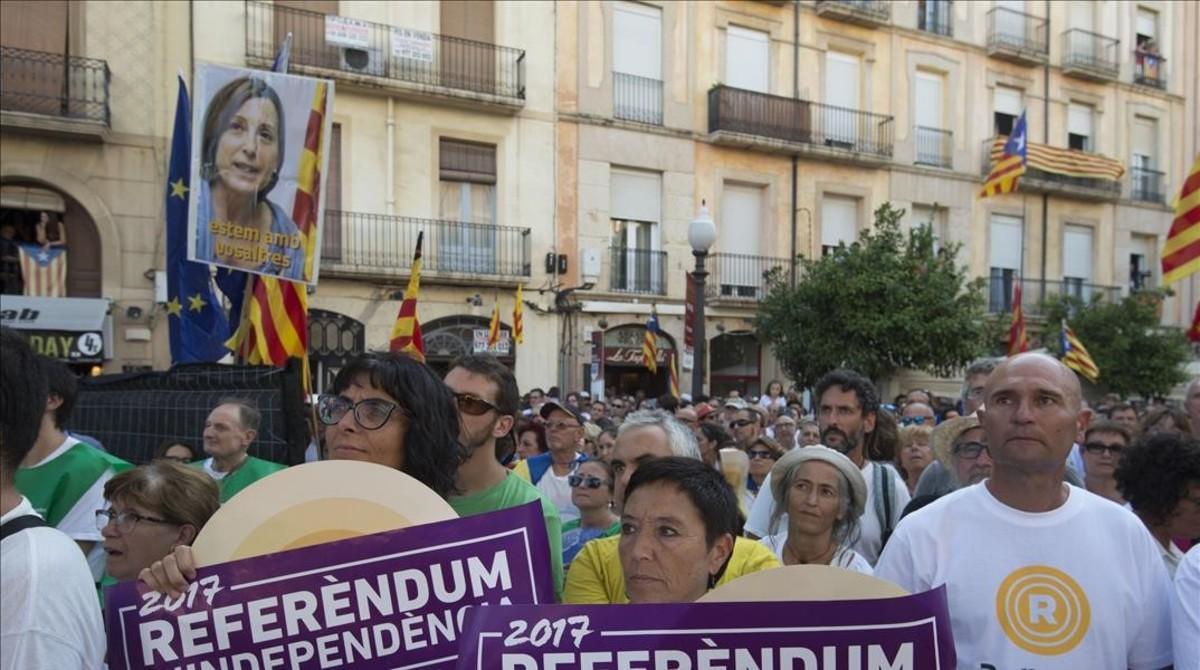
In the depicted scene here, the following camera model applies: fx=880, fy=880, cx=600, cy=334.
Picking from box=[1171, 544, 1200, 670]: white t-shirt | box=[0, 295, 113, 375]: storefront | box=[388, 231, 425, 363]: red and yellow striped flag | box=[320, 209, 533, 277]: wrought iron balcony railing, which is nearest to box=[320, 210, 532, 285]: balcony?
box=[320, 209, 533, 277]: wrought iron balcony railing

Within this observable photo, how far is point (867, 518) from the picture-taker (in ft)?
13.2

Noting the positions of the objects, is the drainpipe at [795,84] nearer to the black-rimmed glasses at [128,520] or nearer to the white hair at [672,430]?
the white hair at [672,430]

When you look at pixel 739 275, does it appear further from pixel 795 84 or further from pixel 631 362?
pixel 795 84

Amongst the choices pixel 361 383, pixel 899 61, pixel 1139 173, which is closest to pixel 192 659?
pixel 361 383

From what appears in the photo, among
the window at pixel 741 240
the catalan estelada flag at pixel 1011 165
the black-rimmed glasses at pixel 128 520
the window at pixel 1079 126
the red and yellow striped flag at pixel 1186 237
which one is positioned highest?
the window at pixel 1079 126

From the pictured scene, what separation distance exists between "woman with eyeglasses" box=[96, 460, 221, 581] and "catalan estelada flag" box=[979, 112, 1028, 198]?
1784 centimetres

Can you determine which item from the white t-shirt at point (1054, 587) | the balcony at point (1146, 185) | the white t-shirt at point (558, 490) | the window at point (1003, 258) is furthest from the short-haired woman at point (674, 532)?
the balcony at point (1146, 185)

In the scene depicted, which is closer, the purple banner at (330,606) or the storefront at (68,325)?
the purple banner at (330,606)

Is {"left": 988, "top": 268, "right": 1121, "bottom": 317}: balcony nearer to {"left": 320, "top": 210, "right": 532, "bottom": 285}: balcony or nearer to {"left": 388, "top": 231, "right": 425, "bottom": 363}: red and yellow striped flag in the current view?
{"left": 320, "top": 210, "right": 532, "bottom": 285}: balcony

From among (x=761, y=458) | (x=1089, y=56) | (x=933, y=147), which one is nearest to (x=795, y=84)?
(x=933, y=147)

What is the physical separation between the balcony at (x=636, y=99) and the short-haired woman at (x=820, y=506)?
15.8m

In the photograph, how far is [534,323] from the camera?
1767cm

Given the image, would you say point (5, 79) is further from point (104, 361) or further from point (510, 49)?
point (510, 49)

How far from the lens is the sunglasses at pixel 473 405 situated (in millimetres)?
3078
